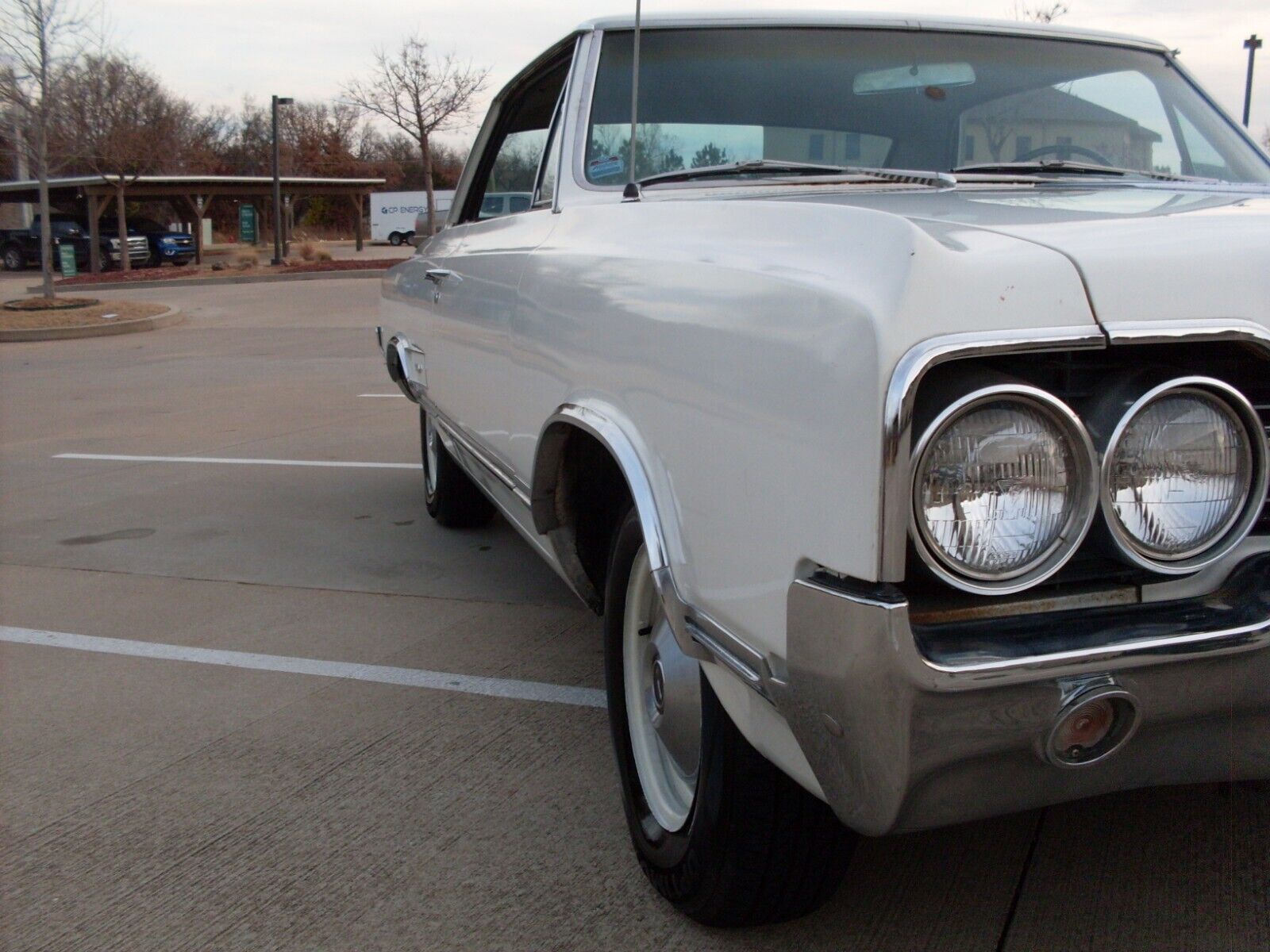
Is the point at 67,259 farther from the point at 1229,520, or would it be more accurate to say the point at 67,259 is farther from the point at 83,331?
the point at 1229,520

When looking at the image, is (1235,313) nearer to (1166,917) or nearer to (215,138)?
(1166,917)

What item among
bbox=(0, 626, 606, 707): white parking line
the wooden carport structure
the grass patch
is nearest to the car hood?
bbox=(0, 626, 606, 707): white parking line

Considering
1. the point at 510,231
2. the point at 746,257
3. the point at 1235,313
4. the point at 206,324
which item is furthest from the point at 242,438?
the point at 206,324

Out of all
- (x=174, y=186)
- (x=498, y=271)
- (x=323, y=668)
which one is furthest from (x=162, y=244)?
(x=498, y=271)

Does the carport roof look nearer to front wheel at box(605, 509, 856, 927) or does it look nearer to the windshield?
the windshield

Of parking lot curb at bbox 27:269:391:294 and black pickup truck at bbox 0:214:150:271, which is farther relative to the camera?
black pickup truck at bbox 0:214:150:271

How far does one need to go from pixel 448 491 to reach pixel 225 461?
267 cm

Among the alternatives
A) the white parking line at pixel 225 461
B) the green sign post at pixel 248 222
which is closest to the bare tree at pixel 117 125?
the green sign post at pixel 248 222

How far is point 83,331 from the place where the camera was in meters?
17.0

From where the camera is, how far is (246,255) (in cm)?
3800

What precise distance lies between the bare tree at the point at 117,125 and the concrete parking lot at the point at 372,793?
21.5m

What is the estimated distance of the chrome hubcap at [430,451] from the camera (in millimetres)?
5531

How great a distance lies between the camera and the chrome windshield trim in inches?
59.3

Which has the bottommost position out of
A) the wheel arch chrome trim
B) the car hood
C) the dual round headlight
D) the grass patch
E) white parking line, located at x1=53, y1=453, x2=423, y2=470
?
white parking line, located at x1=53, y1=453, x2=423, y2=470
